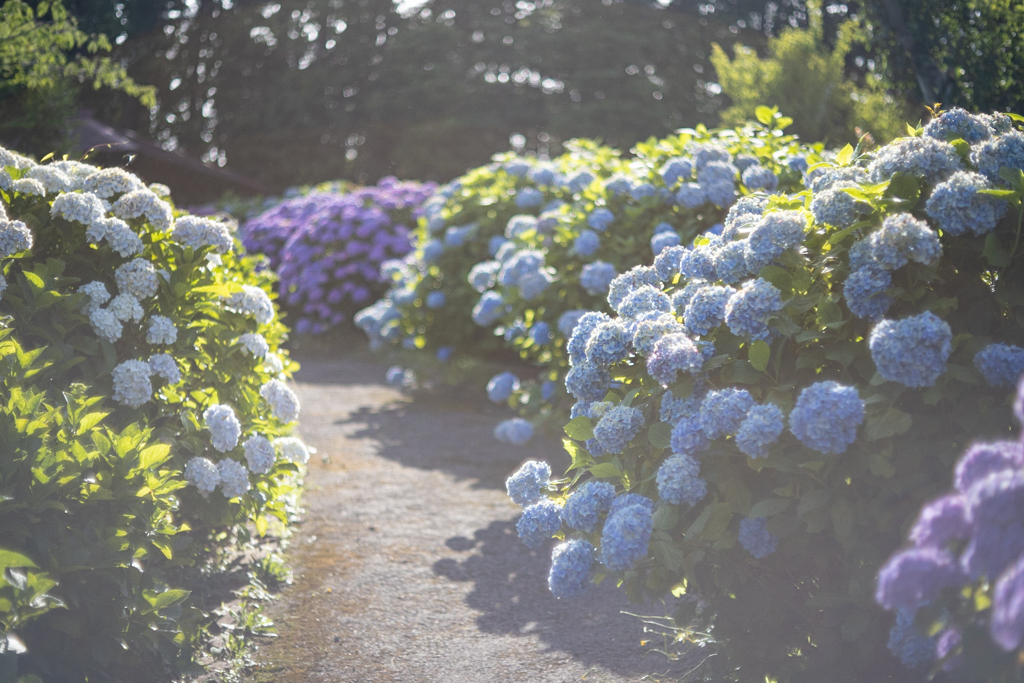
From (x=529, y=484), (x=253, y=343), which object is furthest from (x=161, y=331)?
(x=529, y=484)

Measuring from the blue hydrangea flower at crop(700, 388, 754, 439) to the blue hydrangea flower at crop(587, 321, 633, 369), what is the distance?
14.7 inches

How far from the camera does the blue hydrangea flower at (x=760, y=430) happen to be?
1797 mm

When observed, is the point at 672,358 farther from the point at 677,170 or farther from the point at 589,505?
the point at 677,170

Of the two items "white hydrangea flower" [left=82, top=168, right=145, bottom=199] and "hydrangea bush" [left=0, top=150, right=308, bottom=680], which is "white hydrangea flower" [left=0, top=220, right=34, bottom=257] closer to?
"hydrangea bush" [left=0, top=150, right=308, bottom=680]

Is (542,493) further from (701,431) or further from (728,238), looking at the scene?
(728,238)

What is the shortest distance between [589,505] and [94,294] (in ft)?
6.27

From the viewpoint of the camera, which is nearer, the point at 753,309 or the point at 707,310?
the point at 753,309

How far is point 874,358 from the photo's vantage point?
5.60 ft

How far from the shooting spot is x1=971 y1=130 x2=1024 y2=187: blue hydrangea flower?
1990 mm

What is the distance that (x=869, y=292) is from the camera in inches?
72.4

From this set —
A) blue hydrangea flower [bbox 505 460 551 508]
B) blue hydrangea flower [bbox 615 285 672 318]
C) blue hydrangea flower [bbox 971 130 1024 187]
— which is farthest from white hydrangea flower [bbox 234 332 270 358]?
blue hydrangea flower [bbox 971 130 1024 187]

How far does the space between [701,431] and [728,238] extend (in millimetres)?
715

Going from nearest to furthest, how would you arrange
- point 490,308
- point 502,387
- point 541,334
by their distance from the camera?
point 541,334 → point 502,387 → point 490,308

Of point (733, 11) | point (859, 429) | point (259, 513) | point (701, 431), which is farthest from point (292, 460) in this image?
point (733, 11)
